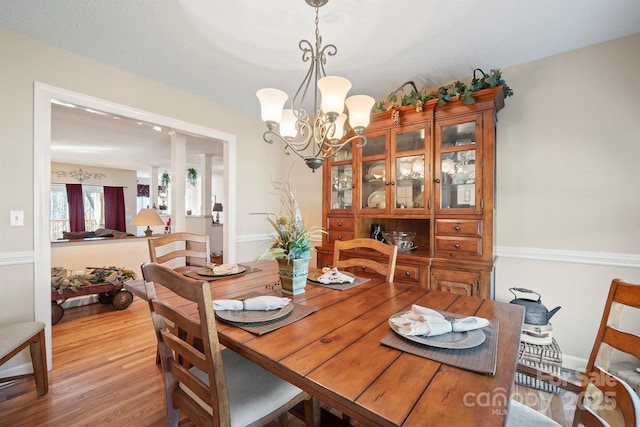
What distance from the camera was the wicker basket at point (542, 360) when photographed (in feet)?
6.05

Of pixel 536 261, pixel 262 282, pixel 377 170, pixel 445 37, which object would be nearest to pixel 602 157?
pixel 536 261

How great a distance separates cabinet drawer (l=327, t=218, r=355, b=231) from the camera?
2.76 meters

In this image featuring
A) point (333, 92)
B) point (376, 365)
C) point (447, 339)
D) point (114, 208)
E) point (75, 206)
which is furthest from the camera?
point (114, 208)

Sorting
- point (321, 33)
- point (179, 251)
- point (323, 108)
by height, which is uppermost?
point (321, 33)

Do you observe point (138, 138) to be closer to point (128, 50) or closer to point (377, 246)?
point (128, 50)

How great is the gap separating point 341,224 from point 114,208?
7790 millimetres

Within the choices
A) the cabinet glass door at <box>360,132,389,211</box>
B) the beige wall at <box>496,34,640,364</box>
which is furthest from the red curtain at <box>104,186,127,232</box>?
the beige wall at <box>496,34,640,364</box>

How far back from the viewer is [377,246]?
1.88 meters

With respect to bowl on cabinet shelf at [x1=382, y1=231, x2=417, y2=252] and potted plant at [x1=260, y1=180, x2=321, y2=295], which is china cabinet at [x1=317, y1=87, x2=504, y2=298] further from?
potted plant at [x1=260, y1=180, x2=321, y2=295]

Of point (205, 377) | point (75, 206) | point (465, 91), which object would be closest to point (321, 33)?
point (465, 91)

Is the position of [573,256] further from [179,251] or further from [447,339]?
[179,251]

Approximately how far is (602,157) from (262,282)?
100 inches

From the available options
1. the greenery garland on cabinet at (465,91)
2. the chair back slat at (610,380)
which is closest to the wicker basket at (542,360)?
the chair back slat at (610,380)

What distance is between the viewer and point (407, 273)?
235 centimetres
